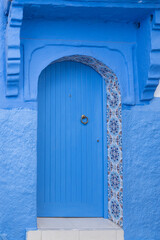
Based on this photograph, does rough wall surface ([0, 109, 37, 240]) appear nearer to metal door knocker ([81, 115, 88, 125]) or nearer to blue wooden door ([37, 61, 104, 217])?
blue wooden door ([37, 61, 104, 217])

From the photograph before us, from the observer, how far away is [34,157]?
4480mm

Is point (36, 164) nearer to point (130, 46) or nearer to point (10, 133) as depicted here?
point (10, 133)

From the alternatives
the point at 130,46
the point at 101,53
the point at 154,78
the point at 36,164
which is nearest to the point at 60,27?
the point at 101,53

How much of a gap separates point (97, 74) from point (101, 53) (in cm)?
40

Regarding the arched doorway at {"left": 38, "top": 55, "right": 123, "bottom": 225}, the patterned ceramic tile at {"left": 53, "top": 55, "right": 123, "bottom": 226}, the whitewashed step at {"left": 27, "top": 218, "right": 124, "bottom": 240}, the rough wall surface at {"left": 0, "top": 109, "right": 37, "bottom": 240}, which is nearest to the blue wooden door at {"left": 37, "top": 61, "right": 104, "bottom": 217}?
the arched doorway at {"left": 38, "top": 55, "right": 123, "bottom": 225}

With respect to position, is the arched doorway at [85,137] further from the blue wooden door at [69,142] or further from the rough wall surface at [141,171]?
the rough wall surface at [141,171]

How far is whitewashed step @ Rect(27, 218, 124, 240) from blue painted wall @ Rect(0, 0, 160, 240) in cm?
12

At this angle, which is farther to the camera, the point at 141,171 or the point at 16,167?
the point at 141,171

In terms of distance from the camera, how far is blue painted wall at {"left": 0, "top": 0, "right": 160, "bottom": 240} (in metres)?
4.39

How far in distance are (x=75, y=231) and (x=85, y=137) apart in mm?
1228

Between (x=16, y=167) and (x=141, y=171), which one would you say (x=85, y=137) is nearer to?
(x=141, y=171)

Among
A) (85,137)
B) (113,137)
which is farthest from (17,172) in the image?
(113,137)

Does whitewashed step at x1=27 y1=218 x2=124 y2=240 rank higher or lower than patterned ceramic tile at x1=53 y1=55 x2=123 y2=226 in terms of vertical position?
lower

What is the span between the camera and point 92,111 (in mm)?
5062
